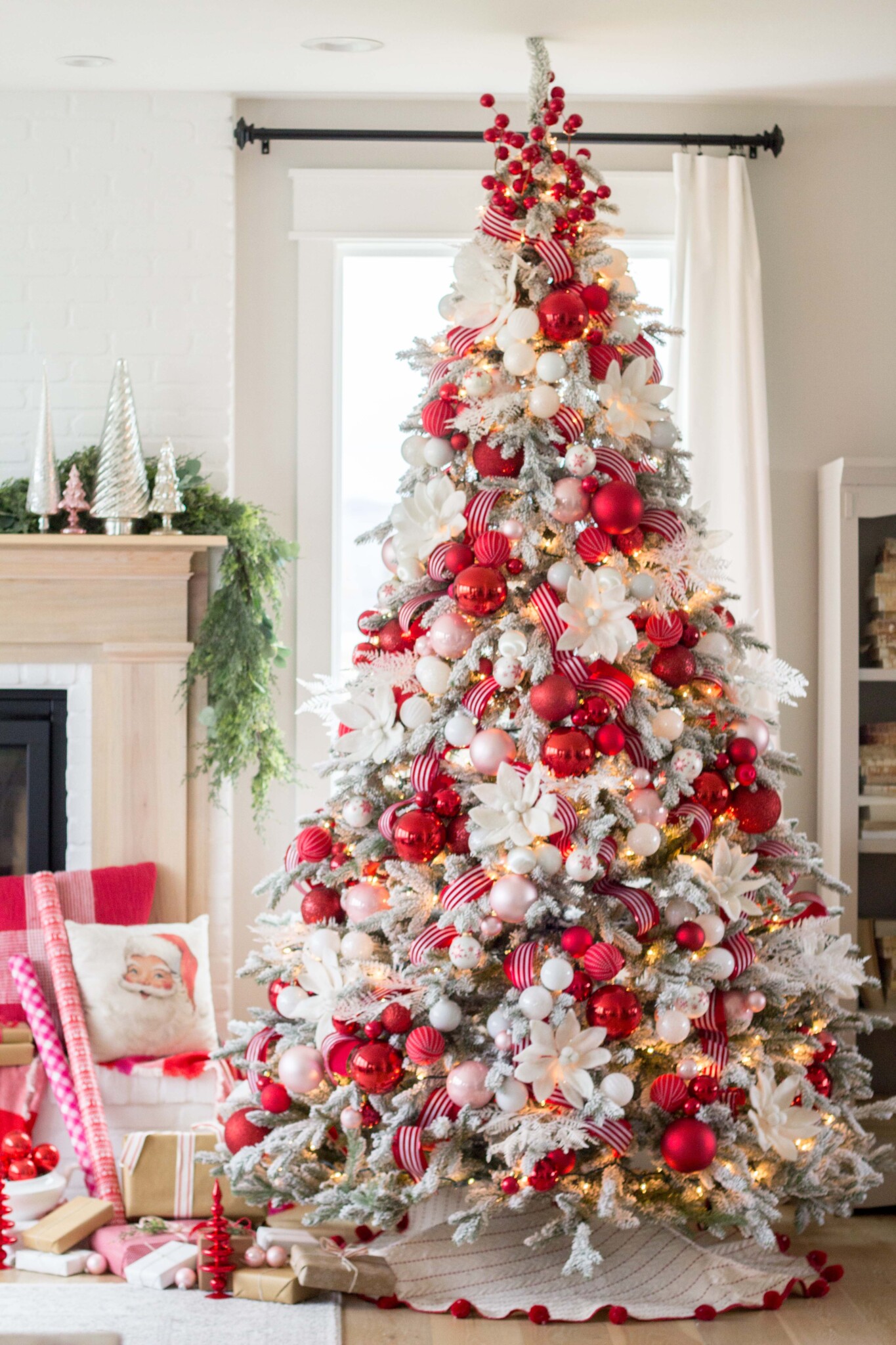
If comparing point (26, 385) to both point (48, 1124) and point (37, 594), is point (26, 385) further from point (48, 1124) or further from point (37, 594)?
point (48, 1124)

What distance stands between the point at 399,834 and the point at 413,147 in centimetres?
204

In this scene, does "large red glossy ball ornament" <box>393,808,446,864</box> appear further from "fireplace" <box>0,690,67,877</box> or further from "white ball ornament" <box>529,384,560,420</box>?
"fireplace" <box>0,690,67,877</box>

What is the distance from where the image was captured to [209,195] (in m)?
3.46

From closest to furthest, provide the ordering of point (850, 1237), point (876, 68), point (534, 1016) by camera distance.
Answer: point (534, 1016) → point (850, 1237) → point (876, 68)

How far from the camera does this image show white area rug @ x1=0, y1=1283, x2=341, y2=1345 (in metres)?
2.21

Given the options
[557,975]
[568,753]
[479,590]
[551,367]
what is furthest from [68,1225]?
[551,367]

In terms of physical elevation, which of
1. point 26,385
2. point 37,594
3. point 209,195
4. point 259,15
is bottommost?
point 37,594

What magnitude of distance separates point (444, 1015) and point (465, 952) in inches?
4.8

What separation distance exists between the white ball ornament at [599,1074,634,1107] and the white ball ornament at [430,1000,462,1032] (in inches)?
11.1

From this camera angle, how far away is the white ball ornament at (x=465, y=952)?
2307 millimetres

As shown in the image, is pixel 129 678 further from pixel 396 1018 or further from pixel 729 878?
pixel 729 878

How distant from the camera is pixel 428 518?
8.20 feet

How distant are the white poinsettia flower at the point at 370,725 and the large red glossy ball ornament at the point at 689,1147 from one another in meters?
0.84

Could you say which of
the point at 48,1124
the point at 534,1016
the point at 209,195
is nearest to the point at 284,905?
the point at 48,1124
